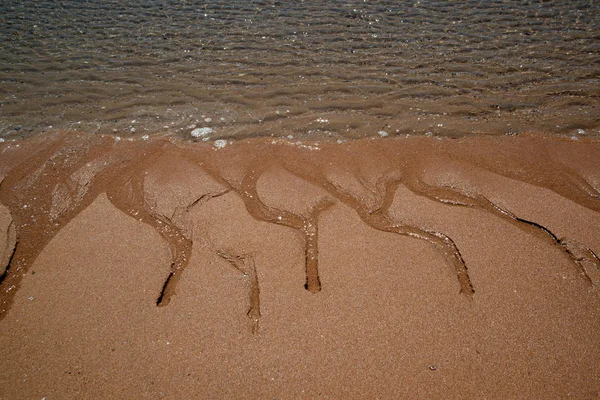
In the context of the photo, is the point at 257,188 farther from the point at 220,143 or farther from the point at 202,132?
the point at 202,132

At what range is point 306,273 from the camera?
8.93 feet

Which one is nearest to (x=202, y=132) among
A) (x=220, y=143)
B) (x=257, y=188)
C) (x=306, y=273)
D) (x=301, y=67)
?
(x=220, y=143)

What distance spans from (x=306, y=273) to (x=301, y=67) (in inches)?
151

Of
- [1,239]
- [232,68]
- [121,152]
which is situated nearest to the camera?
[1,239]

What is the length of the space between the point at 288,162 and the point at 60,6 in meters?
7.34

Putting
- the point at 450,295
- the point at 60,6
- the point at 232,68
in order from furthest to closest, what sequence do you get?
the point at 60,6
the point at 232,68
the point at 450,295

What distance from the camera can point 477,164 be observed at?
12.1 feet

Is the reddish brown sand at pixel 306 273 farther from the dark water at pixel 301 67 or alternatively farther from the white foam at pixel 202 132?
the dark water at pixel 301 67

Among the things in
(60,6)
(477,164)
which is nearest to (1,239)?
(477,164)

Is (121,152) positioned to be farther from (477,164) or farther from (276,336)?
(477,164)

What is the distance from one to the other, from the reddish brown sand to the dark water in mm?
718

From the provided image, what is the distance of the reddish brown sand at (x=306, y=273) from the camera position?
221cm

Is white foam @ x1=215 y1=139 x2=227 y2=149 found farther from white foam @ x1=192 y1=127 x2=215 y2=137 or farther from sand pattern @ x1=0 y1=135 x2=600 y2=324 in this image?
white foam @ x1=192 y1=127 x2=215 y2=137

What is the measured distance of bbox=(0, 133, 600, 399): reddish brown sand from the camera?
2.21 meters
